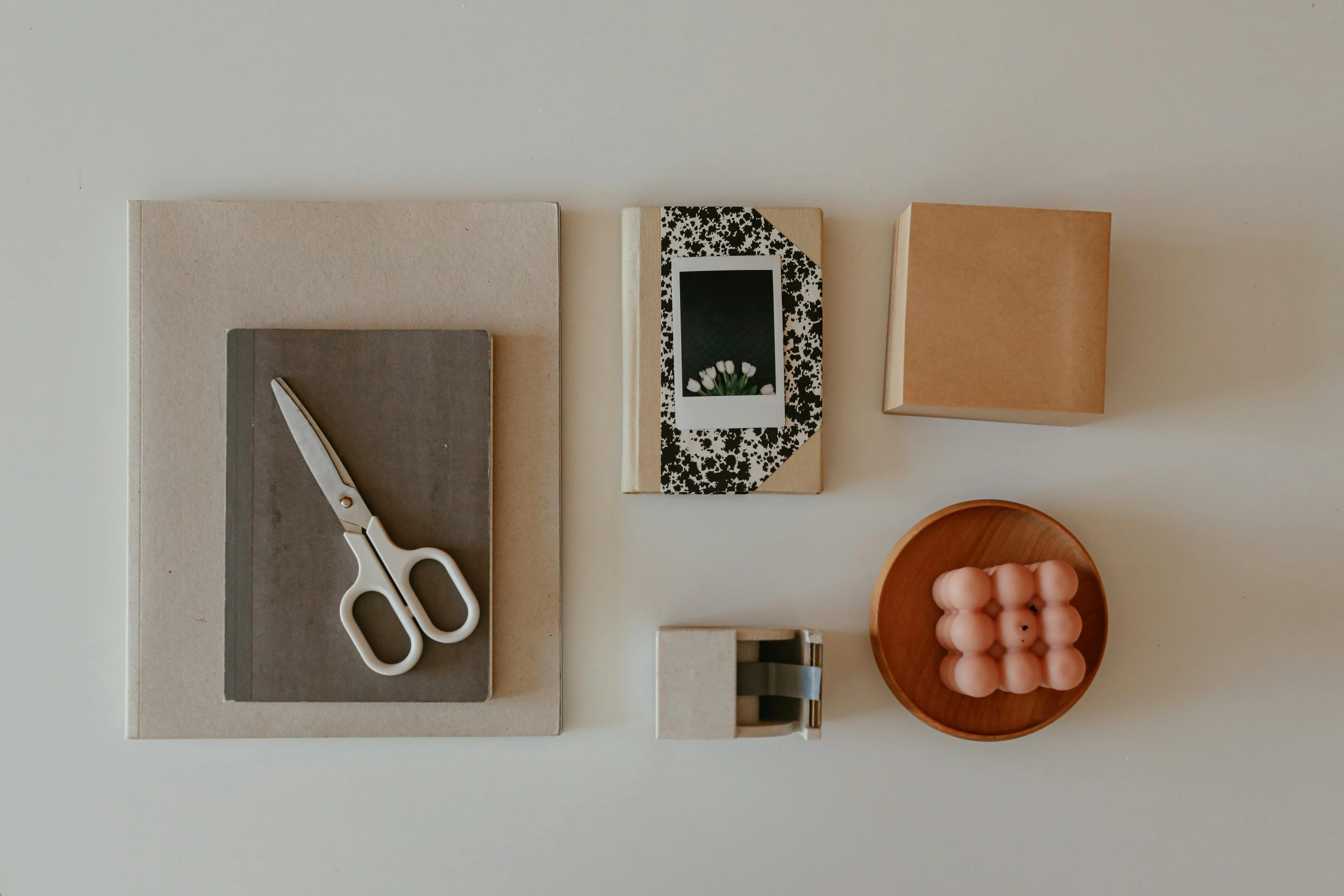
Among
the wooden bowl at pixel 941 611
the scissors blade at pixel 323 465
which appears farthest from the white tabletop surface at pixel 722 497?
the scissors blade at pixel 323 465

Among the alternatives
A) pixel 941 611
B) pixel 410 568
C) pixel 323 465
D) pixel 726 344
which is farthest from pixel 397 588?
pixel 941 611

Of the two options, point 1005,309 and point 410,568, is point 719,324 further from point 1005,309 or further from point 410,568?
point 410,568

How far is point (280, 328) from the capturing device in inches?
27.7

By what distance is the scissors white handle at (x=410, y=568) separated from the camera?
2.23 feet

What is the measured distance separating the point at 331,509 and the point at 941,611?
0.56 metres

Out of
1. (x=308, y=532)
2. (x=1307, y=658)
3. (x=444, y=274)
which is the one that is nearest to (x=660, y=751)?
(x=308, y=532)

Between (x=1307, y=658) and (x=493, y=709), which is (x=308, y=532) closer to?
(x=493, y=709)

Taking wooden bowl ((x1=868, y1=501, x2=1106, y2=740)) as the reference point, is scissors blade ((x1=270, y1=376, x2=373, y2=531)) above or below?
above

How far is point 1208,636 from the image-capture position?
0.76 m

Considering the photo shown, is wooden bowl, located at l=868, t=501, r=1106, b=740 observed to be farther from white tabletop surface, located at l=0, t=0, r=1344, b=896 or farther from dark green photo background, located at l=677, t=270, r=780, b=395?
dark green photo background, located at l=677, t=270, r=780, b=395

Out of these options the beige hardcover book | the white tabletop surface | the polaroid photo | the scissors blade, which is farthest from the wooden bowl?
the scissors blade

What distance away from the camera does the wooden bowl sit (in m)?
0.71

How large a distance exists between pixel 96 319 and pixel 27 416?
0.11 meters

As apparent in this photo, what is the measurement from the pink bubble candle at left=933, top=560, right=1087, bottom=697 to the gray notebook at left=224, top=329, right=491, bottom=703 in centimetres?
42
